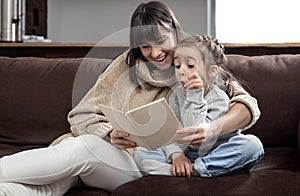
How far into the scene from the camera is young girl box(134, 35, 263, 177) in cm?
168

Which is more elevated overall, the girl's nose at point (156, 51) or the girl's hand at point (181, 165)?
the girl's nose at point (156, 51)

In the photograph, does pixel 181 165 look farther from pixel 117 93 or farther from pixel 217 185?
pixel 117 93

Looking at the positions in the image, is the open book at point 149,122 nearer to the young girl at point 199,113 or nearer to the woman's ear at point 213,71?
the young girl at point 199,113

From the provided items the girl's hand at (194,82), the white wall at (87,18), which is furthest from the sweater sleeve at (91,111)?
the white wall at (87,18)

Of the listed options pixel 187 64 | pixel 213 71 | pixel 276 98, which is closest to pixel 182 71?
pixel 187 64

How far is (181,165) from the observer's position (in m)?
1.69

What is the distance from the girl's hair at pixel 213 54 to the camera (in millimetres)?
1807

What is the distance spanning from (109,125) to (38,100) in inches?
18.4

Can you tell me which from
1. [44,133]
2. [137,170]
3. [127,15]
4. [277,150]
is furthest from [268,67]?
[127,15]

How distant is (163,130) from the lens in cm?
Answer: 160

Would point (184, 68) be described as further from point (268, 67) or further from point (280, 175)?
point (268, 67)

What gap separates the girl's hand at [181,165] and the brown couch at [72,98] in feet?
1.01

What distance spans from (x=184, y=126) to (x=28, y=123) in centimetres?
78

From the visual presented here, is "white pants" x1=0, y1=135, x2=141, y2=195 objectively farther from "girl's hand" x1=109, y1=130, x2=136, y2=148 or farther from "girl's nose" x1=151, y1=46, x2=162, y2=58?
"girl's nose" x1=151, y1=46, x2=162, y2=58
